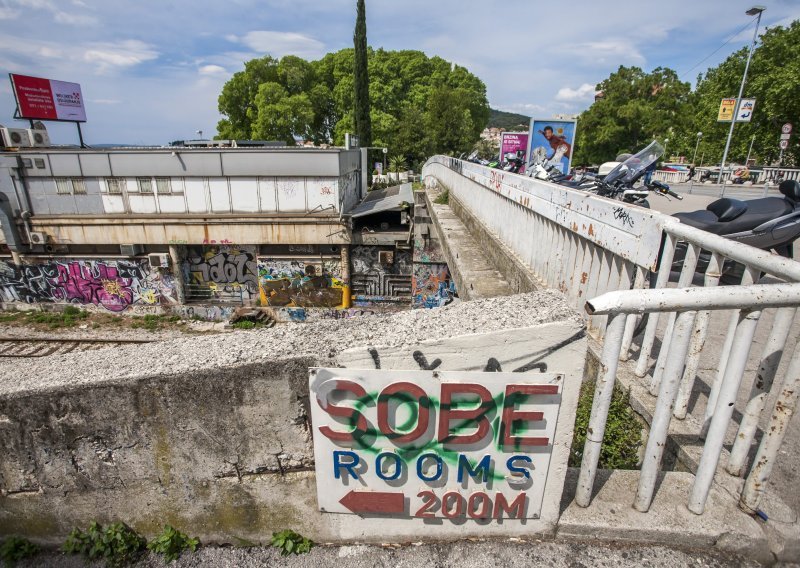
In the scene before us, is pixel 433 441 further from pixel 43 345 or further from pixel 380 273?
pixel 43 345

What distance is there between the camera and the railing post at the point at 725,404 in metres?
1.61

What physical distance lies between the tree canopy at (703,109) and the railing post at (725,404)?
25.1 meters

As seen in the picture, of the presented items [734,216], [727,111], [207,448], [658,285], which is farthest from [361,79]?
[207,448]

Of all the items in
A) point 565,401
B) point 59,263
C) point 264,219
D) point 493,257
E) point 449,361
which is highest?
point 449,361

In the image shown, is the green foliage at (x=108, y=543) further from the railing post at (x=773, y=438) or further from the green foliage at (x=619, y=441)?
the railing post at (x=773, y=438)

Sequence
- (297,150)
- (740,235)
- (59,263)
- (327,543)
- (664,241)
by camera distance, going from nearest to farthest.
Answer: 1. (327,543)
2. (664,241)
3. (740,235)
4. (297,150)
5. (59,263)

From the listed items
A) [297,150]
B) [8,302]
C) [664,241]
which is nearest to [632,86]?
[297,150]

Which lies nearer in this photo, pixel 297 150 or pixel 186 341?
pixel 186 341

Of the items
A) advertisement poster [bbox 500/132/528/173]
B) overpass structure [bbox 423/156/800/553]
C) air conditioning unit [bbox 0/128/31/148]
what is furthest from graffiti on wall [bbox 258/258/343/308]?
overpass structure [bbox 423/156/800/553]

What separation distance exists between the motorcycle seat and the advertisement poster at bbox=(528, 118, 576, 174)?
1162cm

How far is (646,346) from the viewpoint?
8.46 ft

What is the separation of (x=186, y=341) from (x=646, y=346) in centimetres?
266

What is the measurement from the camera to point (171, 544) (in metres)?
2.06

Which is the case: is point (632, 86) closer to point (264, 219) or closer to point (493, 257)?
point (264, 219)
